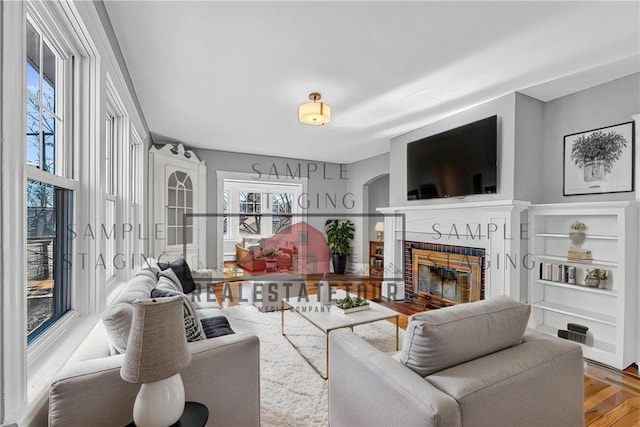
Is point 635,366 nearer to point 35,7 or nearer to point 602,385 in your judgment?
point 602,385

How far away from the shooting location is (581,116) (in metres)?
2.88

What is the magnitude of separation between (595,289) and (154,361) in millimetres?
3305

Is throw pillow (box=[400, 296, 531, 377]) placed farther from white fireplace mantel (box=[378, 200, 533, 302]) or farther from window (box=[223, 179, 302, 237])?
window (box=[223, 179, 302, 237])

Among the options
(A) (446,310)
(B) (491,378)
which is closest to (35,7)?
(A) (446,310)

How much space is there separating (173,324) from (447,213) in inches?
130

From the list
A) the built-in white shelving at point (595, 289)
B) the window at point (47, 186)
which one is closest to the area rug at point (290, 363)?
the window at point (47, 186)

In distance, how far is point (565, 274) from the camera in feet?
9.32

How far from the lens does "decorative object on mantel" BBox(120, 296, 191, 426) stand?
40.1 inches

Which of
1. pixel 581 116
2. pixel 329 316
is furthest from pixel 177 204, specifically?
pixel 581 116

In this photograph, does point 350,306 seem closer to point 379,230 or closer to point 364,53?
point 364,53

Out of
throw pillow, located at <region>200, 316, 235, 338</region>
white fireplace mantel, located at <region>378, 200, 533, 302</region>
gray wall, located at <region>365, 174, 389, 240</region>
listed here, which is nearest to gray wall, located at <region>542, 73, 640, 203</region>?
white fireplace mantel, located at <region>378, 200, 533, 302</region>

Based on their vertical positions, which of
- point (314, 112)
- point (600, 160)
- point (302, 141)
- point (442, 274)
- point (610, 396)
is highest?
point (302, 141)

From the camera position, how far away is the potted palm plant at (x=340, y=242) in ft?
21.4

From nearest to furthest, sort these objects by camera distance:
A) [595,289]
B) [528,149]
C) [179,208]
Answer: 1. [595,289]
2. [528,149]
3. [179,208]
